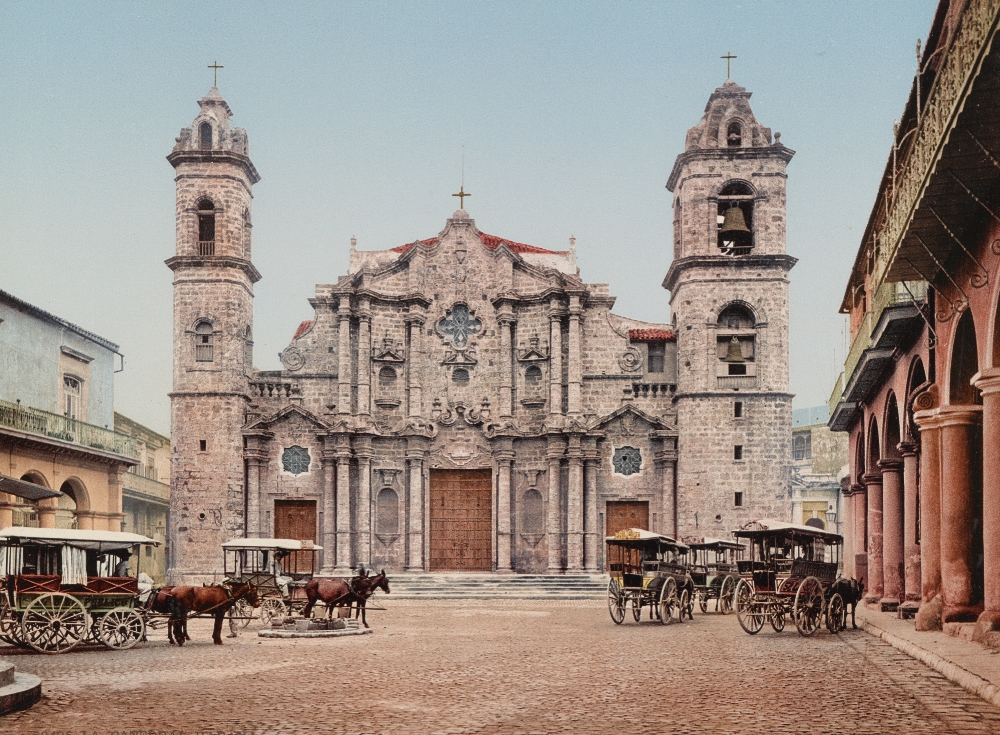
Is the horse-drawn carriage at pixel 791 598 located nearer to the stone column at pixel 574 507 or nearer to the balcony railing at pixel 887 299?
the balcony railing at pixel 887 299

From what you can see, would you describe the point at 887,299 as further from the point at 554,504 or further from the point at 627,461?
the point at 554,504

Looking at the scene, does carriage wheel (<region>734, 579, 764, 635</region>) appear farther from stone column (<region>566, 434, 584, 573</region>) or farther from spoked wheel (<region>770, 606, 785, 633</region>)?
stone column (<region>566, 434, 584, 573</region>)

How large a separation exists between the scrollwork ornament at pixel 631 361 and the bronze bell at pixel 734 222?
5.03m

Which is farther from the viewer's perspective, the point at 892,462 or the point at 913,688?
the point at 892,462

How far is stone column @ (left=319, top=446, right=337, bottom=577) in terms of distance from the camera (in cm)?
4053

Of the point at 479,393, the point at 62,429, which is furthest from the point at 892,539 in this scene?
the point at 62,429

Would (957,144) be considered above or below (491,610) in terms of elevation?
above

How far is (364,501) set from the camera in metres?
41.0

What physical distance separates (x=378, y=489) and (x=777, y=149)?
692 inches

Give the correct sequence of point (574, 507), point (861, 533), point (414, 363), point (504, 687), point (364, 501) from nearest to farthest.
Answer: point (504, 687), point (861, 533), point (574, 507), point (364, 501), point (414, 363)

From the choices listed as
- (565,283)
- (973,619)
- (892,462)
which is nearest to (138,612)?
(973,619)

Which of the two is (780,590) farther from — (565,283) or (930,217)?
(565,283)

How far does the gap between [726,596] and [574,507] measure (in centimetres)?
1185

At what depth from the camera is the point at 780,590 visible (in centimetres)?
2169
